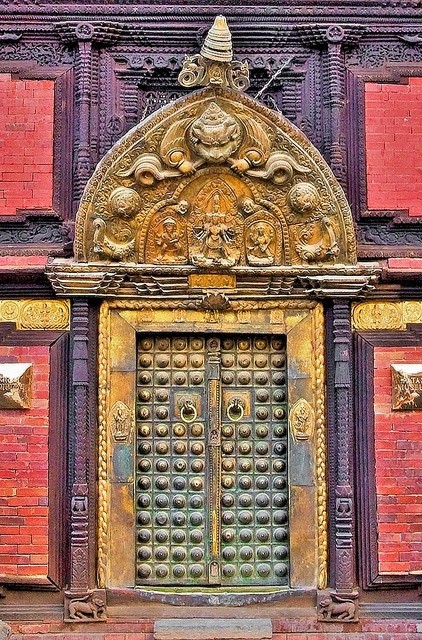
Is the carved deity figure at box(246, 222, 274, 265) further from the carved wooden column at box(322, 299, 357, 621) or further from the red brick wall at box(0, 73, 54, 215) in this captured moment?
the red brick wall at box(0, 73, 54, 215)

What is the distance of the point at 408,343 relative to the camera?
7902 millimetres

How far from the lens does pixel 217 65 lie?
25.6ft

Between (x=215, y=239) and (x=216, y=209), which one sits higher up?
(x=216, y=209)

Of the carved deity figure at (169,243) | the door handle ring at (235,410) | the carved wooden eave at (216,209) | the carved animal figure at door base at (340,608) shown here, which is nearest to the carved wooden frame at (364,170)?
the carved wooden eave at (216,209)

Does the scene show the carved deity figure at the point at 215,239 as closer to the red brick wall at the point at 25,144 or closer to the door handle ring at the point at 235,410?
the door handle ring at the point at 235,410

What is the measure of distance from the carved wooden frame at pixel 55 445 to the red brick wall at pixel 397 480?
8.59 feet

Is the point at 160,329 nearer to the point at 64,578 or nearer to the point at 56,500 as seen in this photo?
the point at 56,500

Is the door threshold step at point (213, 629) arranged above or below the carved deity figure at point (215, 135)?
below

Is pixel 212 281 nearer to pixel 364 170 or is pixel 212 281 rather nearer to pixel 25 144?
pixel 364 170

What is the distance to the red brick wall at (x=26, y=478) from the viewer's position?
7637 millimetres

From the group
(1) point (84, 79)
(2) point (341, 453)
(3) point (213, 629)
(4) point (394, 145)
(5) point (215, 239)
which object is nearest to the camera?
(3) point (213, 629)

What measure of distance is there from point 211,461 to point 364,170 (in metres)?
2.84

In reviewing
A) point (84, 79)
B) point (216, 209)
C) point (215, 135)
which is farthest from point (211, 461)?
point (84, 79)

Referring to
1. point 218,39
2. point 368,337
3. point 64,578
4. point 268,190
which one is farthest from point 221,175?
point 64,578
